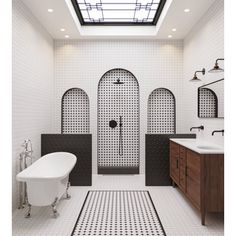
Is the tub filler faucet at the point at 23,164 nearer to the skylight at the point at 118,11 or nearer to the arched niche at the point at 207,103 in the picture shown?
the skylight at the point at 118,11

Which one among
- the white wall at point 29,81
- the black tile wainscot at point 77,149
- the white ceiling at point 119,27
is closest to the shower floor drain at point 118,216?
the black tile wainscot at point 77,149

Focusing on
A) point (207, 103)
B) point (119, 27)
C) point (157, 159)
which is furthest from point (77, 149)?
point (119, 27)

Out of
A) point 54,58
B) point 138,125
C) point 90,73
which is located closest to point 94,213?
point 138,125

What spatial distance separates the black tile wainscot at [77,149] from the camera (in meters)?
4.82

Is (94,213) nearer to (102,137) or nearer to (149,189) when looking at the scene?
(149,189)

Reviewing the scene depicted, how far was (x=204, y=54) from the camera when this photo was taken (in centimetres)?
446

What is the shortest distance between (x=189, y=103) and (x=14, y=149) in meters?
3.83

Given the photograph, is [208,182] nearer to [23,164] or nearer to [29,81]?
[23,164]

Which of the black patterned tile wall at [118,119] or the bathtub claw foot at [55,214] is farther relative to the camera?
the black patterned tile wall at [118,119]

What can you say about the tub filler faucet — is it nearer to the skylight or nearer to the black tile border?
the black tile border

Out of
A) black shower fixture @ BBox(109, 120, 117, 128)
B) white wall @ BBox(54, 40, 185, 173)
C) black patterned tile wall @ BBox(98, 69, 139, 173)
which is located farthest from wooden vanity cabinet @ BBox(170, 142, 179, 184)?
black shower fixture @ BBox(109, 120, 117, 128)

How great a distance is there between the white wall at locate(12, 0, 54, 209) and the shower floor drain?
3.98ft

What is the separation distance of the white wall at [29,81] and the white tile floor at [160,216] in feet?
1.90

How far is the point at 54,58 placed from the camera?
5.86m
